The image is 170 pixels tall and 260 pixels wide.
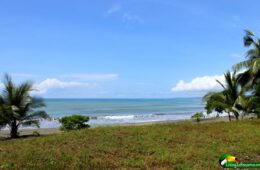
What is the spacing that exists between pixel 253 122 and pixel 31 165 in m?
11.0

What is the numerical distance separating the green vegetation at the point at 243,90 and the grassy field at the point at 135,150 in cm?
734

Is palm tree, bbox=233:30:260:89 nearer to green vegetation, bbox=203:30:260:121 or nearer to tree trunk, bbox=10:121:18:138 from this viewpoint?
green vegetation, bbox=203:30:260:121

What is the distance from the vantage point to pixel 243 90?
62.8ft

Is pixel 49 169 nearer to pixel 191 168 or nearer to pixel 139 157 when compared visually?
pixel 139 157

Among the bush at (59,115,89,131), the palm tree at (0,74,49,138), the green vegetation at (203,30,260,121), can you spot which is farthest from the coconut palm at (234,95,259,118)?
the palm tree at (0,74,49,138)

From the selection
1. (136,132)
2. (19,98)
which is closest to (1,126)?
(19,98)

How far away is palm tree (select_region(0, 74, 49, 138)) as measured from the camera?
15.4m

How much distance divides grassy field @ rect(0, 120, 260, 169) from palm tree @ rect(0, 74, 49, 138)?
6116 mm

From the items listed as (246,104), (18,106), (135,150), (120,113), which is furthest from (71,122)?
(120,113)

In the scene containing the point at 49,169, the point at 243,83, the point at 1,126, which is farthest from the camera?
the point at 243,83

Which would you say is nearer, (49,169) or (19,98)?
(49,169)

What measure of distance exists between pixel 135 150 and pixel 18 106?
32.2ft

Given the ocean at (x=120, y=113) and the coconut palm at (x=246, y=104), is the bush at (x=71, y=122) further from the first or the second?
the ocean at (x=120, y=113)

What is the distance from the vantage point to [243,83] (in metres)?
19.2
